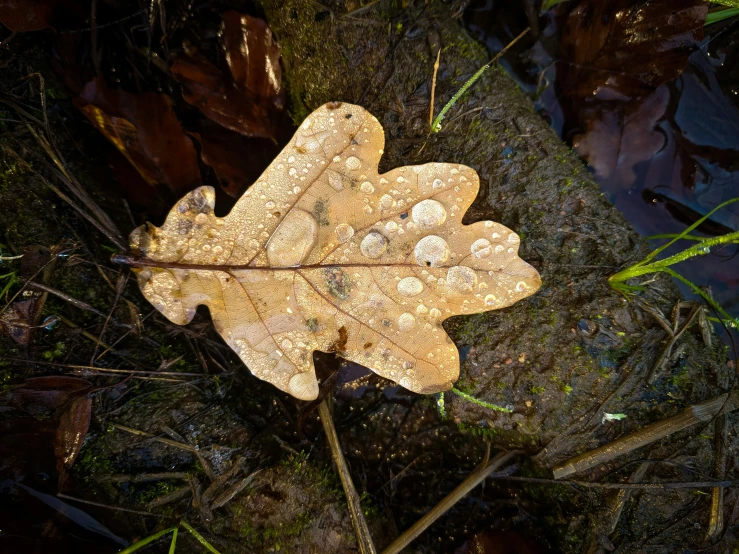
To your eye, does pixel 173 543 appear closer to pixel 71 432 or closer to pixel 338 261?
pixel 71 432

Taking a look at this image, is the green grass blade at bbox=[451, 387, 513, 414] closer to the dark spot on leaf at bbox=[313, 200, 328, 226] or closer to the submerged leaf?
the dark spot on leaf at bbox=[313, 200, 328, 226]

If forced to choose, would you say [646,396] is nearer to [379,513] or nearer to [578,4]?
[379,513]

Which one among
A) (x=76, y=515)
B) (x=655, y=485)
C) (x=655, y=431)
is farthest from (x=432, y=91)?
(x=76, y=515)

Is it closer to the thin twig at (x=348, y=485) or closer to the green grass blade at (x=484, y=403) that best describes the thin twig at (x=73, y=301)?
the thin twig at (x=348, y=485)

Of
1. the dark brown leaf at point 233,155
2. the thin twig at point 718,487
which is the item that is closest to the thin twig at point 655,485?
the thin twig at point 718,487

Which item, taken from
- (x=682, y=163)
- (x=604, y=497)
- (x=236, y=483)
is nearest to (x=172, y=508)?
(x=236, y=483)
